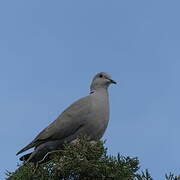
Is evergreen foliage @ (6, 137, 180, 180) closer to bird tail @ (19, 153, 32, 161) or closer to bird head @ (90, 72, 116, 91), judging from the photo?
bird tail @ (19, 153, 32, 161)

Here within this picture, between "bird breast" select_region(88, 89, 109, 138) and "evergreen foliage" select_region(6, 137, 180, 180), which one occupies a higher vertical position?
"bird breast" select_region(88, 89, 109, 138)

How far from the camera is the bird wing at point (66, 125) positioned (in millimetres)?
9695

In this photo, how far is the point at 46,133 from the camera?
32.2 feet

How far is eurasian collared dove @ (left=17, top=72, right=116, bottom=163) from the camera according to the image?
962cm

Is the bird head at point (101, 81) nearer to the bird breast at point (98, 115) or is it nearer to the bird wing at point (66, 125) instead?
the bird breast at point (98, 115)

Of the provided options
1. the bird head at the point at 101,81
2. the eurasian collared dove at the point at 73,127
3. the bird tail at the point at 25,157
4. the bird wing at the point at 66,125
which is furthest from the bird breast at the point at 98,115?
the bird tail at the point at 25,157

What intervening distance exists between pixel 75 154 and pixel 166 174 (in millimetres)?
1403

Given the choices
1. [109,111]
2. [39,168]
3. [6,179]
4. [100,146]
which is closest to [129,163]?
[100,146]

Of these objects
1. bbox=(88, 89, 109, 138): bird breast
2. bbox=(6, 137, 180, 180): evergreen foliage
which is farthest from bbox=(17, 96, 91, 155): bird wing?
bbox=(6, 137, 180, 180): evergreen foliage

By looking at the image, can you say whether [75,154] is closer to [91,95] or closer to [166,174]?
[166,174]

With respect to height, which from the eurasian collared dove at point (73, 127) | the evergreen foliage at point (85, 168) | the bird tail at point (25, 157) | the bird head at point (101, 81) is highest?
the bird head at point (101, 81)

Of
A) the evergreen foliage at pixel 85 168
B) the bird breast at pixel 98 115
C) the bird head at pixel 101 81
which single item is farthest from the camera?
the bird head at pixel 101 81

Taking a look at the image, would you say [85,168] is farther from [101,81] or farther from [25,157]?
[101,81]

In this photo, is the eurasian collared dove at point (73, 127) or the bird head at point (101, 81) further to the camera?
the bird head at point (101, 81)
